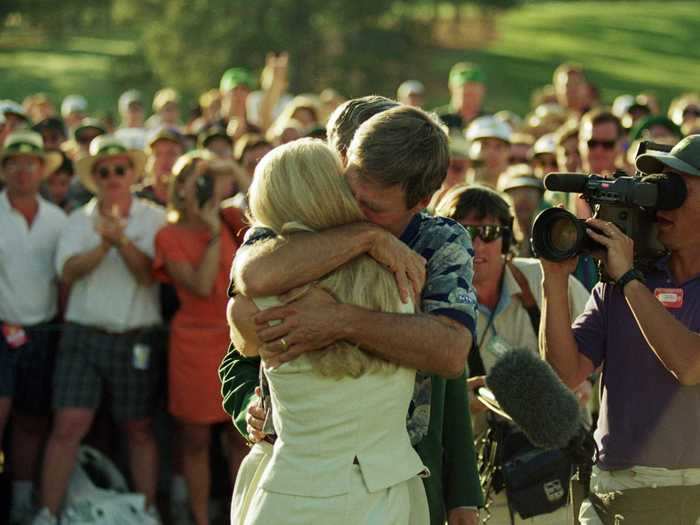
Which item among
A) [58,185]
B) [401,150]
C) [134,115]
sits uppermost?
[401,150]

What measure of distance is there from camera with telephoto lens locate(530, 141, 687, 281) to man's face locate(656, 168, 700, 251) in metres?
0.04

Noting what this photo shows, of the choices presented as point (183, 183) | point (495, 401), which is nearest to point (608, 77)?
point (183, 183)

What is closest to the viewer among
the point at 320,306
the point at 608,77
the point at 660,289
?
the point at 320,306

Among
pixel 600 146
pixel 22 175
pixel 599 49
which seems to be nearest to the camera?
A: pixel 22 175

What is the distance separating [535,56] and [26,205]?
145 feet

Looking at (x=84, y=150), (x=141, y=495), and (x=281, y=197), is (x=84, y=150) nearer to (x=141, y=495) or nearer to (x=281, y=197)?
(x=141, y=495)

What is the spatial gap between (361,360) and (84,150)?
9079 millimetres

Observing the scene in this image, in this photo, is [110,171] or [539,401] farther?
[110,171]

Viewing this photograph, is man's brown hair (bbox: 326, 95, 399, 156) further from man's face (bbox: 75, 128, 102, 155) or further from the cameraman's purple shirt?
man's face (bbox: 75, 128, 102, 155)

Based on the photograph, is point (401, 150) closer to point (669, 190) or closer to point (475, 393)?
point (669, 190)

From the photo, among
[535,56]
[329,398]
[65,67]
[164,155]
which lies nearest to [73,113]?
[164,155]

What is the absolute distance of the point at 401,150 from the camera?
3521 millimetres

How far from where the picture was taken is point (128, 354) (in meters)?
8.66

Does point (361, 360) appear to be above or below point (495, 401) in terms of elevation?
above
